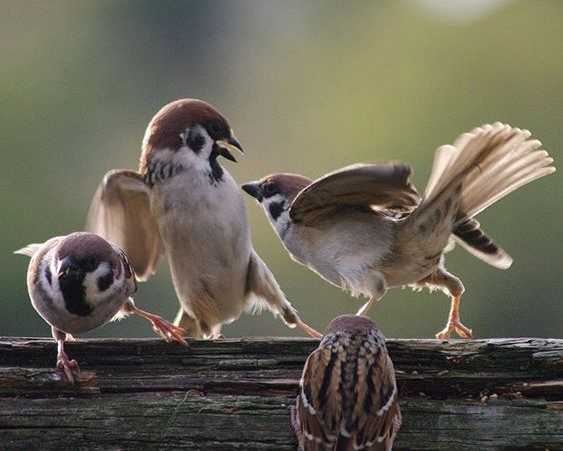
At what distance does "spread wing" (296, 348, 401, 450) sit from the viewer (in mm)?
4867

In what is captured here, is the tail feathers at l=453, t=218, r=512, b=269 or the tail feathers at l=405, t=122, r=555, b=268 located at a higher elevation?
the tail feathers at l=405, t=122, r=555, b=268

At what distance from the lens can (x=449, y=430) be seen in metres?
4.88

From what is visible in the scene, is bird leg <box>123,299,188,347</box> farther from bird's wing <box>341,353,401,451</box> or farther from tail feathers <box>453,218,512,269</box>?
tail feathers <box>453,218,512,269</box>

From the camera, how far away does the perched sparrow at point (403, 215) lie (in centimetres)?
570

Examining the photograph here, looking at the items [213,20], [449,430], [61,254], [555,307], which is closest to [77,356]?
[61,254]

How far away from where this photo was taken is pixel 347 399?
5.09 m

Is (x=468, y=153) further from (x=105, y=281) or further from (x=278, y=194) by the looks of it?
(x=105, y=281)

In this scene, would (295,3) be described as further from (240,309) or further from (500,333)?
(240,309)

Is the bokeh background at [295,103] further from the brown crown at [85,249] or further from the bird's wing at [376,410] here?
the bird's wing at [376,410]

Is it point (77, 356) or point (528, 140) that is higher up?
point (528, 140)

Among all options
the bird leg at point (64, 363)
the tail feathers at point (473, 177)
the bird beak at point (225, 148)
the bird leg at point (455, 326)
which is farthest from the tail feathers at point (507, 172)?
the bird leg at point (64, 363)

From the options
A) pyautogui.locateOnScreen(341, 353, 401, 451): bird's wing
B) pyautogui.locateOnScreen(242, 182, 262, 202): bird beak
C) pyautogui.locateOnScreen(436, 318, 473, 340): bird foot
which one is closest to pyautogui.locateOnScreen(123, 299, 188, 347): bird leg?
pyautogui.locateOnScreen(242, 182, 262, 202): bird beak

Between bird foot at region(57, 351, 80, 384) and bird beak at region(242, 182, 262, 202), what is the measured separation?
1799 millimetres

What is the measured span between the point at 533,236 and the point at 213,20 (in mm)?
38434
